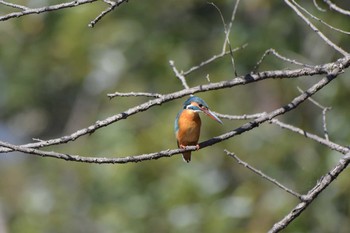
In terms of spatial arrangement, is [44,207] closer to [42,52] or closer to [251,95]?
[42,52]

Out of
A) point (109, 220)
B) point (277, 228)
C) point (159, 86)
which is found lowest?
point (277, 228)

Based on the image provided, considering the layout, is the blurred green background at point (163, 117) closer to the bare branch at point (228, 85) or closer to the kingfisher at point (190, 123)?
the kingfisher at point (190, 123)

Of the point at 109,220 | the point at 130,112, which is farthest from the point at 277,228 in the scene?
the point at 109,220

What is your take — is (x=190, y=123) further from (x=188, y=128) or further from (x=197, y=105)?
(x=197, y=105)

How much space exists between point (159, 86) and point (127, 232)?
1.96 metres

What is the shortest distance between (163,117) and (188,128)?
14.4 feet

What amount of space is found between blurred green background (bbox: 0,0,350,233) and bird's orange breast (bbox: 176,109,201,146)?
2754mm

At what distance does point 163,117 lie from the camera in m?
9.02

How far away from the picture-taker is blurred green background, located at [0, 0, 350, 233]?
8.05 m

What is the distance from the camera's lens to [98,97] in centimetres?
1159

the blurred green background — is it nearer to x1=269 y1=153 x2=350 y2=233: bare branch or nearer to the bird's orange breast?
the bird's orange breast

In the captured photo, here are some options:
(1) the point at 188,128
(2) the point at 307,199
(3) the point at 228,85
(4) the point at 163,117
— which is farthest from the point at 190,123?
(4) the point at 163,117

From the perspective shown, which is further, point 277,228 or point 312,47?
point 312,47

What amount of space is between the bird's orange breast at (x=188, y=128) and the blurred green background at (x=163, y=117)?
9.03 ft
